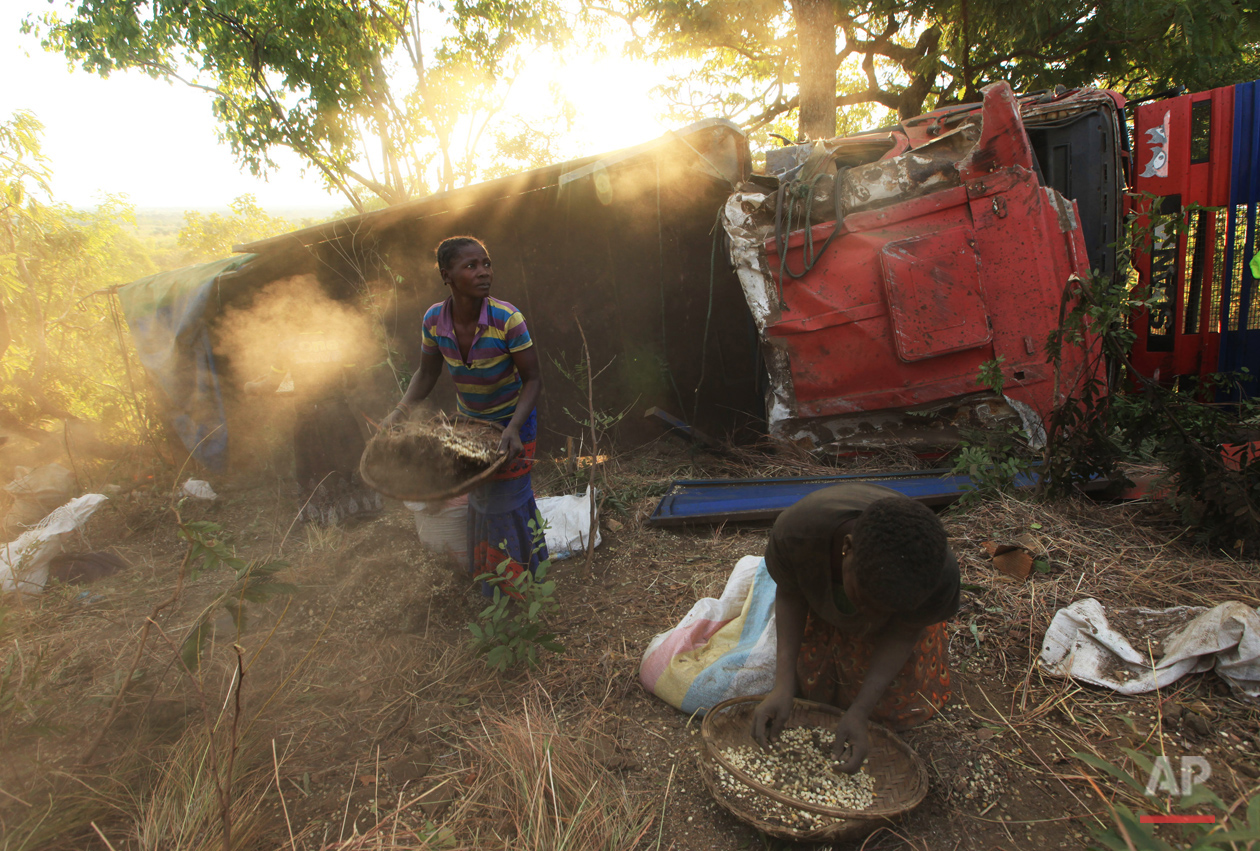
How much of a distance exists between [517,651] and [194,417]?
19.3 feet

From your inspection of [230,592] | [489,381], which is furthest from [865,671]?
[230,592]

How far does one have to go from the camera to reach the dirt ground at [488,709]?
71.4 inches

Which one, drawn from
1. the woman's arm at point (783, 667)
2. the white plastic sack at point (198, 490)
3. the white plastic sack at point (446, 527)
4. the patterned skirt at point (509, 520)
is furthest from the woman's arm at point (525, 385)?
the white plastic sack at point (198, 490)

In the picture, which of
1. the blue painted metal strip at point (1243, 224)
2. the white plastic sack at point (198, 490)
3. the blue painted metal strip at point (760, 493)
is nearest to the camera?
the blue painted metal strip at point (760, 493)

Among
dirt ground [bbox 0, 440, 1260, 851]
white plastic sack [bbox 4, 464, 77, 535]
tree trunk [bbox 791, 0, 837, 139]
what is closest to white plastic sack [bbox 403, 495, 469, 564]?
dirt ground [bbox 0, 440, 1260, 851]

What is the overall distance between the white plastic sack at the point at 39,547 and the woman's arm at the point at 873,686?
460 cm

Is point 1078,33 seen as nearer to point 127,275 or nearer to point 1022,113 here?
point 1022,113

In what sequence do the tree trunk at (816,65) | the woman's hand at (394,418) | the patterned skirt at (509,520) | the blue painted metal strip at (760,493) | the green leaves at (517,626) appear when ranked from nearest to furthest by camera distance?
1. the green leaves at (517,626)
2. the woman's hand at (394,418)
3. the patterned skirt at (509,520)
4. the blue painted metal strip at (760,493)
5. the tree trunk at (816,65)

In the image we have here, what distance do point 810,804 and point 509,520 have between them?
1719 millimetres

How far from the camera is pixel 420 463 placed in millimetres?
2357

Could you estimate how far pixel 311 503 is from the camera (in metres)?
5.05

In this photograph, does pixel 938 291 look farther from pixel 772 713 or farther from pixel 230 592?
pixel 230 592

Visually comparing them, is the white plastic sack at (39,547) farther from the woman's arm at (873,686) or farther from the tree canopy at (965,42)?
the tree canopy at (965,42)

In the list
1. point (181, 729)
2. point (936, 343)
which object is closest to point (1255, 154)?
point (936, 343)
